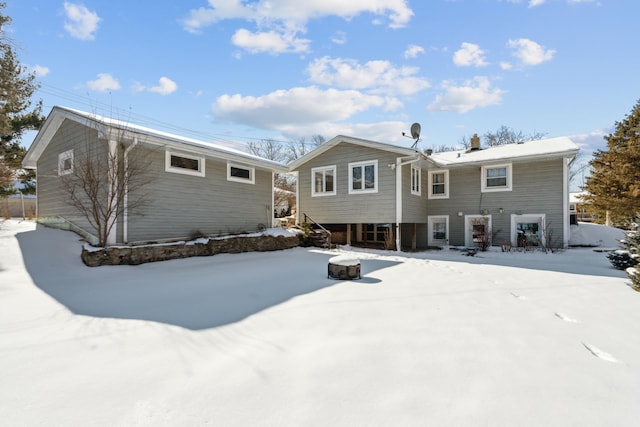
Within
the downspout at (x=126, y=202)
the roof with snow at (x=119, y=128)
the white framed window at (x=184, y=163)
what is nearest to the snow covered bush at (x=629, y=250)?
the roof with snow at (x=119, y=128)

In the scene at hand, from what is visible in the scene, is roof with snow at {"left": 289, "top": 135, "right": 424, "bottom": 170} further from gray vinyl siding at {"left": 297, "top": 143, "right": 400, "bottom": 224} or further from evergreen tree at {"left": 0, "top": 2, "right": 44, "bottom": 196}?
evergreen tree at {"left": 0, "top": 2, "right": 44, "bottom": 196}

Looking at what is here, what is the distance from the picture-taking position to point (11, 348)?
124 inches

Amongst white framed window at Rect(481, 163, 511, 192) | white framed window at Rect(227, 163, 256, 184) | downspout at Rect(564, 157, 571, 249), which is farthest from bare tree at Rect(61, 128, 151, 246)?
downspout at Rect(564, 157, 571, 249)

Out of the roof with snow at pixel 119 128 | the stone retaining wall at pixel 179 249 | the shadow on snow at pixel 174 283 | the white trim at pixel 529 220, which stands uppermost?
the roof with snow at pixel 119 128

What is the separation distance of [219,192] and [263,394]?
9.37m

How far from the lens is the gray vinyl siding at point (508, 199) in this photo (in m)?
13.0

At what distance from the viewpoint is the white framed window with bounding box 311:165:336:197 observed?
14.4m

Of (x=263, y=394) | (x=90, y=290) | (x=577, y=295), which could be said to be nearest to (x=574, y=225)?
(x=577, y=295)

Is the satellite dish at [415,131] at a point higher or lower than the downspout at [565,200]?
higher

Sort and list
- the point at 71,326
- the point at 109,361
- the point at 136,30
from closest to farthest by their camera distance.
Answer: the point at 109,361
the point at 71,326
the point at 136,30

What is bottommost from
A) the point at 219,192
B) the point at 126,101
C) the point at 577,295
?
the point at 577,295

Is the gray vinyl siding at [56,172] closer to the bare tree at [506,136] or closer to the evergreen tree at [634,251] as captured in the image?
the evergreen tree at [634,251]

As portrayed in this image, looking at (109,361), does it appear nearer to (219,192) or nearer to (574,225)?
(219,192)

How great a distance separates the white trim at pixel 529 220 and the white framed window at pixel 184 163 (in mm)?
13048
